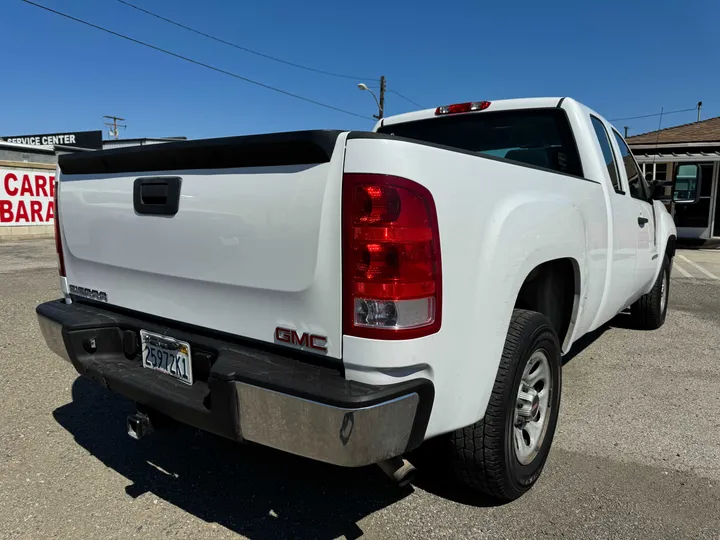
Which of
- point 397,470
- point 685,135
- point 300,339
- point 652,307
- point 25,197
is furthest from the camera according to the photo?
point 685,135

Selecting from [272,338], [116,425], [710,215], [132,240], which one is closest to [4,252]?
[116,425]

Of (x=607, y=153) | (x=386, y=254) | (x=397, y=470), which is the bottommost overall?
(x=397, y=470)

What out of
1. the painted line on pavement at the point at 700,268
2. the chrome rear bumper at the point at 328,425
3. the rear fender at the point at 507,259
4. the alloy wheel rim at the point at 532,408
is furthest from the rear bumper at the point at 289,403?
the painted line on pavement at the point at 700,268

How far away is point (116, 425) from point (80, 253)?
1.15m

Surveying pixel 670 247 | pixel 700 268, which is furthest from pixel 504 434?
pixel 700 268

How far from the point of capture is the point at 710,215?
1611 cm

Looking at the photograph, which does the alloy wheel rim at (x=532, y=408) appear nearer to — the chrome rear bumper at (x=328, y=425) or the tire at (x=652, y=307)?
the chrome rear bumper at (x=328, y=425)

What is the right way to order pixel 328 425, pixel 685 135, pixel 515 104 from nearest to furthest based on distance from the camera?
pixel 328 425 → pixel 515 104 → pixel 685 135

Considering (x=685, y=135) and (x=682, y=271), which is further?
(x=685, y=135)

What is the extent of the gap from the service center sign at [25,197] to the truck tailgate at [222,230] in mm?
15432

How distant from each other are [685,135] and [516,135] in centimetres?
1821

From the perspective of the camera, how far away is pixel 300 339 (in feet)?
6.42

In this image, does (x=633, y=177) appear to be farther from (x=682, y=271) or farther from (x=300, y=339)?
(x=682, y=271)

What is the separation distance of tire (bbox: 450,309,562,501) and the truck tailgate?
0.77 meters
